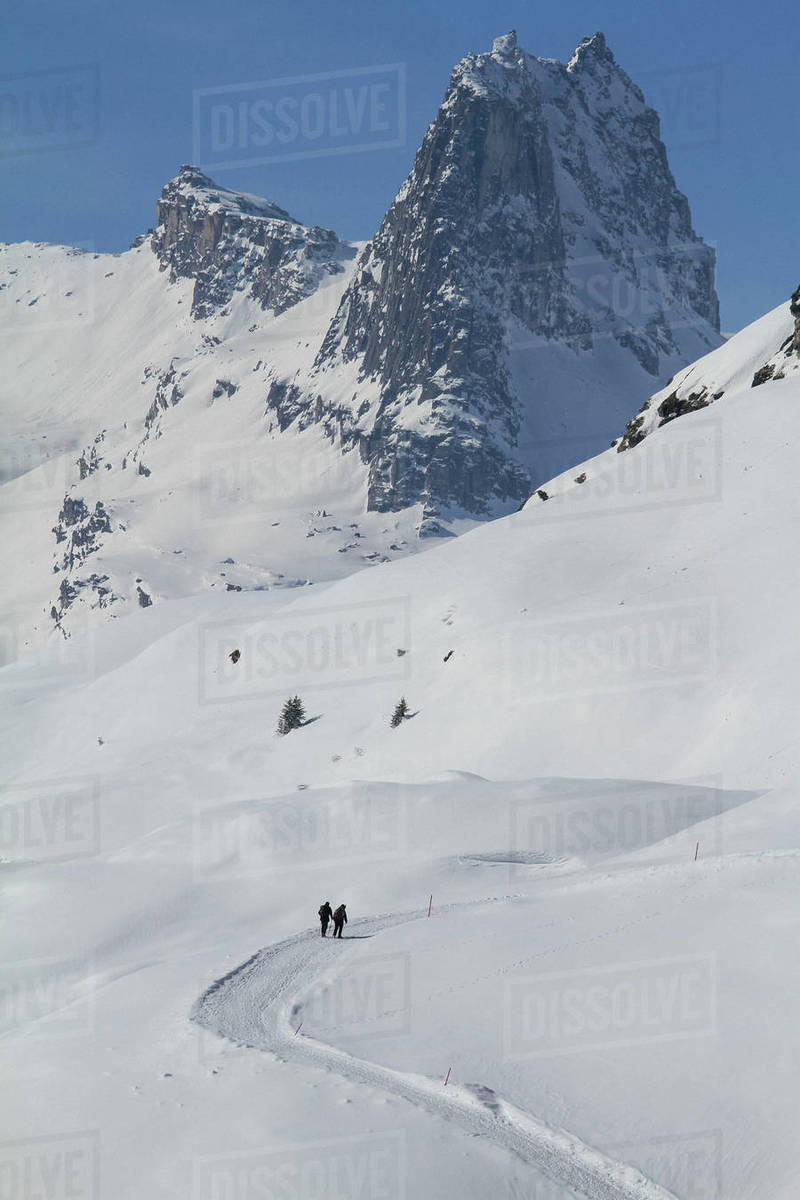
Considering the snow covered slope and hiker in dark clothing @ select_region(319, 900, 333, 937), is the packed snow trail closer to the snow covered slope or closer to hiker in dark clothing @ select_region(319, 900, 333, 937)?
the snow covered slope

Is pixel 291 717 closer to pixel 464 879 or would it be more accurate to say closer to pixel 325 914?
pixel 464 879

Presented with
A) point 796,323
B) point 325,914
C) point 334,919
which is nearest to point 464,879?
point 334,919

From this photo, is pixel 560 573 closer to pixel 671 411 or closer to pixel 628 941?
pixel 671 411

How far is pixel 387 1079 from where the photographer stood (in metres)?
17.1

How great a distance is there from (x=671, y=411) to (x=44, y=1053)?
61.9m

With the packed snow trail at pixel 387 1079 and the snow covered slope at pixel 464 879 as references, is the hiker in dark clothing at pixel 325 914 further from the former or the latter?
the packed snow trail at pixel 387 1079

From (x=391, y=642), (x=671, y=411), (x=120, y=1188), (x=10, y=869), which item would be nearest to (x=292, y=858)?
(x=10, y=869)

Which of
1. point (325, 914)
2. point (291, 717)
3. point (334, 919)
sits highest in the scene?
point (291, 717)

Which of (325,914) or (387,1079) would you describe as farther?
(325,914)

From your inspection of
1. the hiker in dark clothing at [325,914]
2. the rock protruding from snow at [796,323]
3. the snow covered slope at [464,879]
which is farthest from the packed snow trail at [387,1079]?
the rock protruding from snow at [796,323]

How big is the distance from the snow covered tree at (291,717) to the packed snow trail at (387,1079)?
84.7 feet

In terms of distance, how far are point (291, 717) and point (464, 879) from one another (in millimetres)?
22892

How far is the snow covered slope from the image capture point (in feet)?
50.9

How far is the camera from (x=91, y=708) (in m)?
65.4
